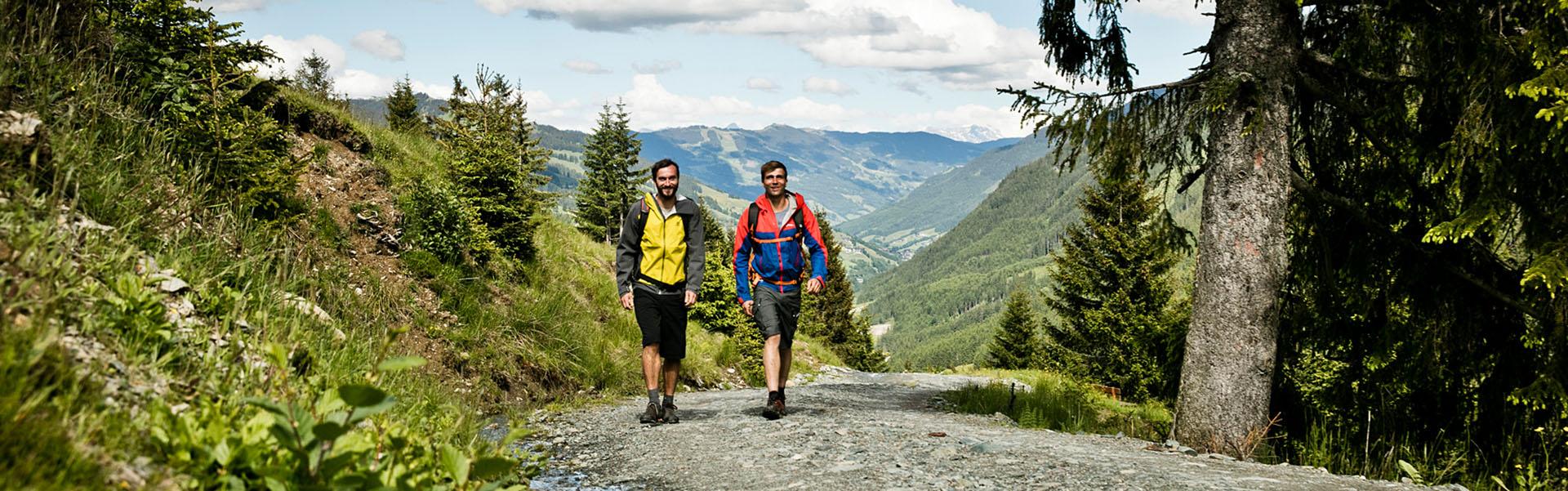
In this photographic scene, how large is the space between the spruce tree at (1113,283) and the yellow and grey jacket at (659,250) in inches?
874

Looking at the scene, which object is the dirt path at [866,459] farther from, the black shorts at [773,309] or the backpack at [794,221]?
the backpack at [794,221]

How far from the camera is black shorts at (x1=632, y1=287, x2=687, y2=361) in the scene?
22.5ft

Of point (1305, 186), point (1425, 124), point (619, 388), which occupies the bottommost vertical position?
point (619, 388)

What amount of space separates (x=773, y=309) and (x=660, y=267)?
1.13 meters

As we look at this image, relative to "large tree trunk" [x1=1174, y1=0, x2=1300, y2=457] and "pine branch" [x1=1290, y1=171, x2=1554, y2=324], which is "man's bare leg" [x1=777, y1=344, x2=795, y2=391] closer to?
"large tree trunk" [x1=1174, y1=0, x2=1300, y2=457]

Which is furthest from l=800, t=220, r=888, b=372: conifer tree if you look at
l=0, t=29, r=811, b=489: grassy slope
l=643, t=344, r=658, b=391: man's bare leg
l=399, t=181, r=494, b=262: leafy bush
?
l=0, t=29, r=811, b=489: grassy slope

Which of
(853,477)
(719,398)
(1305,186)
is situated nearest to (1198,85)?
(1305,186)

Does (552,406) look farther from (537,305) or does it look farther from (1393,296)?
(1393,296)

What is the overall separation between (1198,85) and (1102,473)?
374 cm

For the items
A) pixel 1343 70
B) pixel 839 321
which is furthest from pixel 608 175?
pixel 1343 70

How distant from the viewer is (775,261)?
7293mm

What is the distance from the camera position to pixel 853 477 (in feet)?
15.9

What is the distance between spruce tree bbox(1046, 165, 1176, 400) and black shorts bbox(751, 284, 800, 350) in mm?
21333

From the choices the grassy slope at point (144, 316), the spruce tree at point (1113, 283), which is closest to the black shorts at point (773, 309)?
the grassy slope at point (144, 316)
